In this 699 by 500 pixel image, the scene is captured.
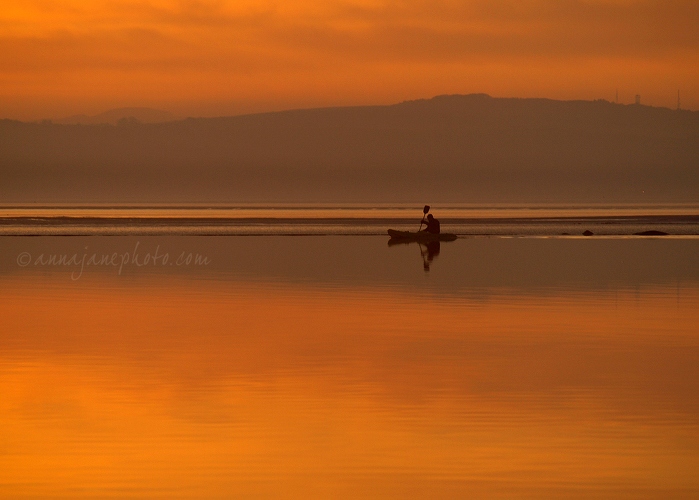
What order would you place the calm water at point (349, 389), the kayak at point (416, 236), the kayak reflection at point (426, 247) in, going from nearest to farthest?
the calm water at point (349, 389), the kayak reflection at point (426, 247), the kayak at point (416, 236)

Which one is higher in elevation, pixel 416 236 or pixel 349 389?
pixel 416 236

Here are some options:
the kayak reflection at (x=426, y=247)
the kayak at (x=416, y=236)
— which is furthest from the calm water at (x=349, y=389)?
the kayak at (x=416, y=236)

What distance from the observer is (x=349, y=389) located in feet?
57.5

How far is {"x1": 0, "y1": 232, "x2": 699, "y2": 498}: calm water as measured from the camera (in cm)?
1288

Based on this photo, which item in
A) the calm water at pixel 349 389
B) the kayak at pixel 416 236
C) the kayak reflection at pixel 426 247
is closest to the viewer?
the calm water at pixel 349 389

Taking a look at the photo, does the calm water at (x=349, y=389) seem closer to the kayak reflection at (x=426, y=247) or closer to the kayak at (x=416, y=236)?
the kayak reflection at (x=426, y=247)

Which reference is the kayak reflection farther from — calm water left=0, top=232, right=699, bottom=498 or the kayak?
calm water left=0, top=232, right=699, bottom=498

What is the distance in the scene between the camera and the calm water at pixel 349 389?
1288cm

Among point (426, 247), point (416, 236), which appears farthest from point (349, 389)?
point (416, 236)

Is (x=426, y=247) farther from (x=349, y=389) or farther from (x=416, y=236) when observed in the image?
(x=349, y=389)

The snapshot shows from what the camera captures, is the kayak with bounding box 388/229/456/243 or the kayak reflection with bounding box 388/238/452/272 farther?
the kayak with bounding box 388/229/456/243

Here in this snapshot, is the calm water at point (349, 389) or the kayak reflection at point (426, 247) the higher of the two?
the kayak reflection at point (426, 247)

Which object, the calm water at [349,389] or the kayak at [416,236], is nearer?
the calm water at [349,389]

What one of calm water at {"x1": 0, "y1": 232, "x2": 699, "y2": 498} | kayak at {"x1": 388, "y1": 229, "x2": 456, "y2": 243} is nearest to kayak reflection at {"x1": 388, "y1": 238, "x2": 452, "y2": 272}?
kayak at {"x1": 388, "y1": 229, "x2": 456, "y2": 243}
